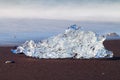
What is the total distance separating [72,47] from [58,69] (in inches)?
83.7

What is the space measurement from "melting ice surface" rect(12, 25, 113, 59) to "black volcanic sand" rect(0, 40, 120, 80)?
0.33 meters

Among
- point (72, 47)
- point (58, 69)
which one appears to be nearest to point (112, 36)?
point (72, 47)

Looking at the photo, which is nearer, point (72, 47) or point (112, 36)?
point (72, 47)

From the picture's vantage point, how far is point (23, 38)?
80.7 feet

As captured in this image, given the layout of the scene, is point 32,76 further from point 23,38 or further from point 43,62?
point 23,38

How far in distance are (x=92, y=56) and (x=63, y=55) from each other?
3.22 ft

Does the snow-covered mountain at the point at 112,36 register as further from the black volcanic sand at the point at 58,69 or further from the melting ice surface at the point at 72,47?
the melting ice surface at the point at 72,47

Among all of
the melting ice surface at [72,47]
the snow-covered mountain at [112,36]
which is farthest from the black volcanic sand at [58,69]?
the snow-covered mountain at [112,36]

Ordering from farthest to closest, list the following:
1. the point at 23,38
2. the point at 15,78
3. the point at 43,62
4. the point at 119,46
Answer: the point at 23,38 → the point at 119,46 → the point at 43,62 → the point at 15,78

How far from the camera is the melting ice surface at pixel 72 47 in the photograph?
16.1 m

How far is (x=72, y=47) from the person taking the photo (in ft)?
53.0

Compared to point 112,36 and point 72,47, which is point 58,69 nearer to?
point 72,47

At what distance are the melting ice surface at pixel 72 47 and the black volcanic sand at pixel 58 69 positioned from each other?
0.33 meters

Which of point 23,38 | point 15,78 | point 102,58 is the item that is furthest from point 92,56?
point 23,38
